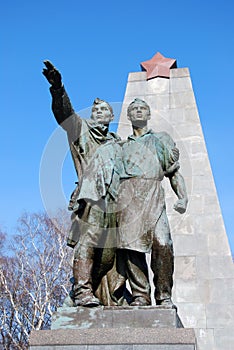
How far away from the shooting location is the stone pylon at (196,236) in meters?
11.4

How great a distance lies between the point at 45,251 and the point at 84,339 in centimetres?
1863

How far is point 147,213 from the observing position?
→ 21.1 feet

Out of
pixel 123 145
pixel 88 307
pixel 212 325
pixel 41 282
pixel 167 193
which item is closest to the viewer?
pixel 88 307

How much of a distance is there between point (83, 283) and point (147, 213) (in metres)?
1.05

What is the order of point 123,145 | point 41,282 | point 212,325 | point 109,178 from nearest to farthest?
point 109,178, point 123,145, point 212,325, point 41,282

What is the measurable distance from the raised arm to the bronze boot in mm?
1651

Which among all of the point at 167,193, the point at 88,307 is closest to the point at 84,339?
the point at 88,307

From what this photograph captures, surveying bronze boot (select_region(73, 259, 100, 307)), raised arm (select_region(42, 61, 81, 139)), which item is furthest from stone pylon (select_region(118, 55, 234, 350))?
bronze boot (select_region(73, 259, 100, 307))

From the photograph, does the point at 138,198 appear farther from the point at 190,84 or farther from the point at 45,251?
the point at 45,251

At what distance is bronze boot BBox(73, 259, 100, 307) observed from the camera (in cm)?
624

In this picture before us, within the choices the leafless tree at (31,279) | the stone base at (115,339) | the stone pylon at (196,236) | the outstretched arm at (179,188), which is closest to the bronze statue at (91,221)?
the stone base at (115,339)

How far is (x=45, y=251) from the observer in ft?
79.0

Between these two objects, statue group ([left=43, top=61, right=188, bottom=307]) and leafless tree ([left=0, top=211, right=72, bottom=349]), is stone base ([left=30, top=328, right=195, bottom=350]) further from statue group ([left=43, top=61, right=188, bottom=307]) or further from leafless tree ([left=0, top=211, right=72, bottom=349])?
leafless tree ([left=0, top=211, right=72, bottom=349])

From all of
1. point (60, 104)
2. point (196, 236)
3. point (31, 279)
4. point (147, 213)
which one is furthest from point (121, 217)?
point (31, 279)
